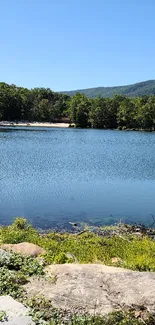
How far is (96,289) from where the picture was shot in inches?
312

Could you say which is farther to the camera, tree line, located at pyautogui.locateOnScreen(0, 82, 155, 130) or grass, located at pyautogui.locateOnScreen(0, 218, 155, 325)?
tree line, located at pyautogui.locateOnScreen(0, 82, 155, 130)

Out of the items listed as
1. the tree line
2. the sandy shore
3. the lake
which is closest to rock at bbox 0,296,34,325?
the lake

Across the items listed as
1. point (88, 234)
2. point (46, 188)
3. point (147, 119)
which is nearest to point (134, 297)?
point (88, 234)

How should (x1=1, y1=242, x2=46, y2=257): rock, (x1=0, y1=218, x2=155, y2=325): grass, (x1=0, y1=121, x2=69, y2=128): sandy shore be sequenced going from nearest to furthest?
1. (x1=0, y1=218, x2=155, y2=325): grass
2. (x1=1, y1=242, x2=46, y2=257): rock
3. (x1=0, y1=121, x2=69, y2=128): sandy shore

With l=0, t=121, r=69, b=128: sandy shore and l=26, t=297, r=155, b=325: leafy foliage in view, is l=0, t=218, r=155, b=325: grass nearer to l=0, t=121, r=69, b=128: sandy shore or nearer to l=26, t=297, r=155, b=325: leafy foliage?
l=26, t=297, r=155, b=325: leafy foliage

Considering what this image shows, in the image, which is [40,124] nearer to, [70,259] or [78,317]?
[70,259]

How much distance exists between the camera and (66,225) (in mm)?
18953

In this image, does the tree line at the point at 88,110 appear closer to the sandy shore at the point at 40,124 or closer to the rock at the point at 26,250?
the sandy shore at the point at 40,124

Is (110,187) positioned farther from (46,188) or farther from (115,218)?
(115,218)

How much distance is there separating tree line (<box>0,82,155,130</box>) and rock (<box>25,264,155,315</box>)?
12382cm

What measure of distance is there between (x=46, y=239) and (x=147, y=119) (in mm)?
121069

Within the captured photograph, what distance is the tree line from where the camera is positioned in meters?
135

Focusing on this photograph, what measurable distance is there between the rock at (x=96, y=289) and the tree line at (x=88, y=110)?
406 ft

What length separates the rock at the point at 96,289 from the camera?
7344 millimetres
